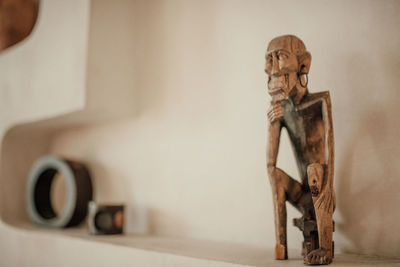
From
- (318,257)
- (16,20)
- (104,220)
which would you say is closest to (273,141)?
(318,257)

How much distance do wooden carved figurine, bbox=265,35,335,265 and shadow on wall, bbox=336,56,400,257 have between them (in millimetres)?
150

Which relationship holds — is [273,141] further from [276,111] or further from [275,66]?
[275,66]

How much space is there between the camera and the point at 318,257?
2.95 ft

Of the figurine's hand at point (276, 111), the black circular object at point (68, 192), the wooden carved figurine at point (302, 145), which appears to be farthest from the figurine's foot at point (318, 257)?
the black circular object at point (68, 192)

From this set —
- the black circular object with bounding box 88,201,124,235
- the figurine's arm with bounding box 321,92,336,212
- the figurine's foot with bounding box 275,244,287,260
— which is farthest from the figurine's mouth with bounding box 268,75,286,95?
the black circular object with bounding box 88,201,124,235

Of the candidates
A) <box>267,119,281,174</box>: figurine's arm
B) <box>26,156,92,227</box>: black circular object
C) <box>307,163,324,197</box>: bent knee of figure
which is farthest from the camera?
<box>26,156,92,227</box>: black circular object

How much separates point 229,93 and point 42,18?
1099 mm

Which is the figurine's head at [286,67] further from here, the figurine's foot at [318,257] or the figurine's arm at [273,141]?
the figurine's foot at [318,257]

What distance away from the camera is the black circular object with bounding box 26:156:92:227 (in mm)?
1797

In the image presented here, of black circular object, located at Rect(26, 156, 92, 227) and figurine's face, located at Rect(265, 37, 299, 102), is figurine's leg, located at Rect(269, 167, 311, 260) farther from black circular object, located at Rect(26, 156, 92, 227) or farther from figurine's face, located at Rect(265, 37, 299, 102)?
black circular object, located at Rect(26, 156, 92, 227)

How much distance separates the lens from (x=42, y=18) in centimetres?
186

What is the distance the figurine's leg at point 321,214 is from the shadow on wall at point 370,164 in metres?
0.21

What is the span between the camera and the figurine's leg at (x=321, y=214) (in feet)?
2.94

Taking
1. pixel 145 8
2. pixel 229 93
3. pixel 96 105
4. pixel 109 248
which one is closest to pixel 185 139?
pixel 229 93
